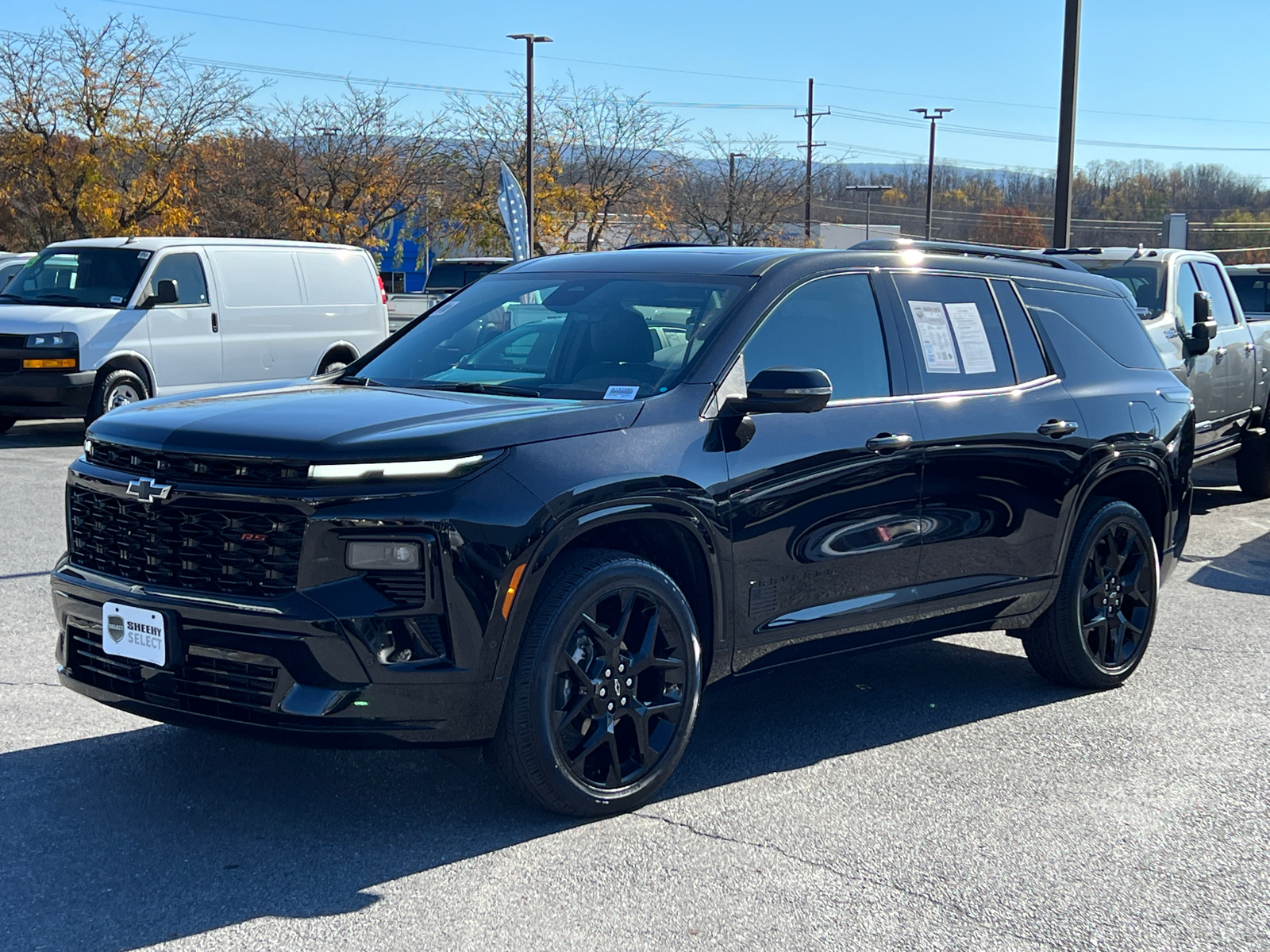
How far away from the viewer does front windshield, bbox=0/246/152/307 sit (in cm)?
1489

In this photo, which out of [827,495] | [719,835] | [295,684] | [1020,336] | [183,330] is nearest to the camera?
[295,684]

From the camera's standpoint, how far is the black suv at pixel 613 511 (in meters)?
3.97

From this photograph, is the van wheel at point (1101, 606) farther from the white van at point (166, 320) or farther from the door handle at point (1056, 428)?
the white van at point (166, 320)

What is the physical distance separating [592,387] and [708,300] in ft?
1.91

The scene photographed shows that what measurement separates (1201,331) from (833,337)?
6702 millimetres

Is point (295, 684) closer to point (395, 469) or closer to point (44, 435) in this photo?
point (395, 469)

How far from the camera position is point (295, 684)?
155 inches

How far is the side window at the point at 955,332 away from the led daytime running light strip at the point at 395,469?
217 cm

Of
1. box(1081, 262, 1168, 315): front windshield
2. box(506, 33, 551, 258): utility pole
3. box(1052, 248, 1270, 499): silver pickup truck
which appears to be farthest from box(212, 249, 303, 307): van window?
box(506, 33, 551, 258): utility pole

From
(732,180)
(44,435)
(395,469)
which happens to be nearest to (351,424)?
(395,469)

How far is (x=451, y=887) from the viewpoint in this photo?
3.88m

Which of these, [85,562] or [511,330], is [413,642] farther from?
[511,330]

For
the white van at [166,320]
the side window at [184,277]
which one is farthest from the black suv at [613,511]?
the side window at [184,277]

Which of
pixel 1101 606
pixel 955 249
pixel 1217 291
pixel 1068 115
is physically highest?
pixel 1068 115
